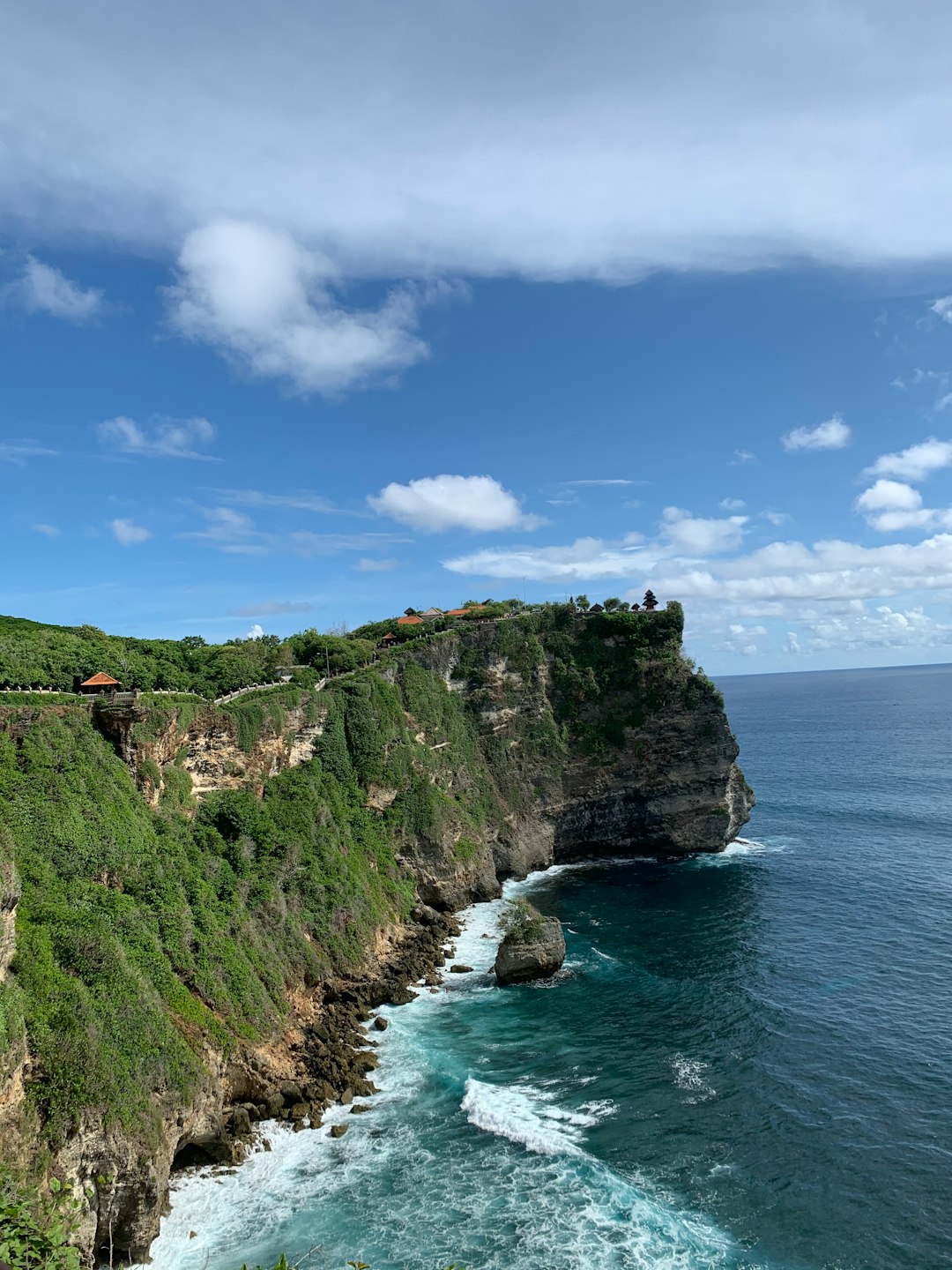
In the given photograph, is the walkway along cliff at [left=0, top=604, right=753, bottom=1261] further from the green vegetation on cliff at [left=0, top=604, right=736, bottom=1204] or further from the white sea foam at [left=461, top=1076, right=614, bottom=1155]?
the white sea foam at [left=461, top=1076, right=614, bottom=1155]

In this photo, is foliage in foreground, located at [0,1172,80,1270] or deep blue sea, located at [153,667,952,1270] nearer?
foliage in foreground, located at [0,1172,80,1270]

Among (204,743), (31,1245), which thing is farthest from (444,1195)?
(204,743)

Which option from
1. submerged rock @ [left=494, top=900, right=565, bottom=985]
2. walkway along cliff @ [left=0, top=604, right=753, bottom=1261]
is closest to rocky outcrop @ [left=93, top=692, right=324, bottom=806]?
walkway along cliff @ [left=0, top=604, right=753, bottom=1261]

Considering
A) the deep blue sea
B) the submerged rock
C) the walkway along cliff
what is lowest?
the deep blue sea

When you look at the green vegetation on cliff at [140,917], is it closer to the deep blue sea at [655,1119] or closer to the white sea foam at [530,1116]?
the deep blue sea at [655,1119]

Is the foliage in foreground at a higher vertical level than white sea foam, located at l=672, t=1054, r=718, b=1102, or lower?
higher

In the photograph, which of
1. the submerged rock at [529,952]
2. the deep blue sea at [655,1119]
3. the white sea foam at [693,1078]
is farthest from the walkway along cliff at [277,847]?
the white sea foam at [693,1078]
